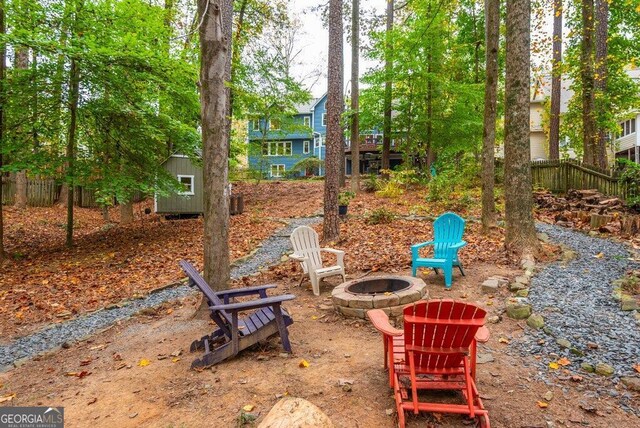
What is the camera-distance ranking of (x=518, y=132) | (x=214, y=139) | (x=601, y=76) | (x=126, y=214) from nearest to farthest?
(x=214, y=139) < (x=518, y=132) < (x=601, y=76) < (x=126, y=214)

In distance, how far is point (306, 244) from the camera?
231 inches

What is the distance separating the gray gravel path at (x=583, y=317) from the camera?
121 inches

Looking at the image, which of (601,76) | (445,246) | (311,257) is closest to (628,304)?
(445,246)

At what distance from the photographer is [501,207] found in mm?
10219

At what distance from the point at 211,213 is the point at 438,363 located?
3008 millimetres

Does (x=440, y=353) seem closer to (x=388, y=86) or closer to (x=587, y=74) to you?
(x=388, y=86)

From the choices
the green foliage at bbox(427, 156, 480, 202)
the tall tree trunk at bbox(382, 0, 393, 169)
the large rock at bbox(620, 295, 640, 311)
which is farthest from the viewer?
the tall tree trunk at bbox(382, 0, 393, 169)

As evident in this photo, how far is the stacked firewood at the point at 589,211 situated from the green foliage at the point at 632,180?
0.76 ft

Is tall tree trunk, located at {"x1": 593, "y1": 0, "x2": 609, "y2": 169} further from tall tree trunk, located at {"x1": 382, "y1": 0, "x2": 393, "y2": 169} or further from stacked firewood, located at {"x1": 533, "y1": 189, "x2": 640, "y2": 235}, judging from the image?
tall tree trunk, located at {"x1": 382, "y1": 0, "x2": 393, "y2": 169}

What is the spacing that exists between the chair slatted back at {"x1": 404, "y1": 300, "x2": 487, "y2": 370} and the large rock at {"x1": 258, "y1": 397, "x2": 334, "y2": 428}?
72cm

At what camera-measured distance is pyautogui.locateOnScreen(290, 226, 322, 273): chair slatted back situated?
226 inches

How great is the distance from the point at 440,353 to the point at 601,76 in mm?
14204

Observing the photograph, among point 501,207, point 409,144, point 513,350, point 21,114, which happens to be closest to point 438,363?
point 513,350

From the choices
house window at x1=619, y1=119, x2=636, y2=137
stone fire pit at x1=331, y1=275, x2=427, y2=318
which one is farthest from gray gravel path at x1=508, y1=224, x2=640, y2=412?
house window at x1=619, y1=119, x2=636, y2=137
